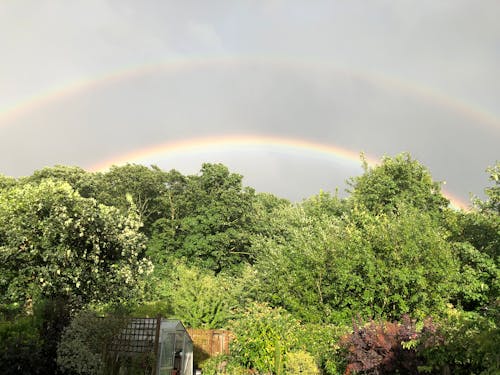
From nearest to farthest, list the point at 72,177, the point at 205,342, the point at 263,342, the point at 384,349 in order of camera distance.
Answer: the point at 384,349, the point at 263,342, the point at 205,342, the point at 72,177

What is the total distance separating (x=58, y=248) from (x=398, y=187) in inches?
1092

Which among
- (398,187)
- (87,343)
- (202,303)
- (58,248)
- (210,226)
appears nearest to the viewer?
(87,343)

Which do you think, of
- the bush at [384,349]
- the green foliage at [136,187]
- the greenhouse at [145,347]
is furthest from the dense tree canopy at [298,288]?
the green foliage at [136,187]

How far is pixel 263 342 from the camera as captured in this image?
44.2 ft

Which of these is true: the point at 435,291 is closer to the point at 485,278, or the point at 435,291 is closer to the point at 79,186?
the point at 485,278

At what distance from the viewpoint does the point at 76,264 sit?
1733cm

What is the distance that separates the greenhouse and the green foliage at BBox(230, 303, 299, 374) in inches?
103

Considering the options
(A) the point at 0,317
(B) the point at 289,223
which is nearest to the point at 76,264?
(A) the point at 0,317

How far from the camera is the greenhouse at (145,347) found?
43.8ft

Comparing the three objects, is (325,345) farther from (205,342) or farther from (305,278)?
(205,342)

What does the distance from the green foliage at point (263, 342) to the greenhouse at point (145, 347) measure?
2.62 metres

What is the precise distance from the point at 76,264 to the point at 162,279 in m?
19.2

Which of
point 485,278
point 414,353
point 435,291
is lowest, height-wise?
point 414,353

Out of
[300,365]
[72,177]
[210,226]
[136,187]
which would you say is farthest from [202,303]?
[72,177]
